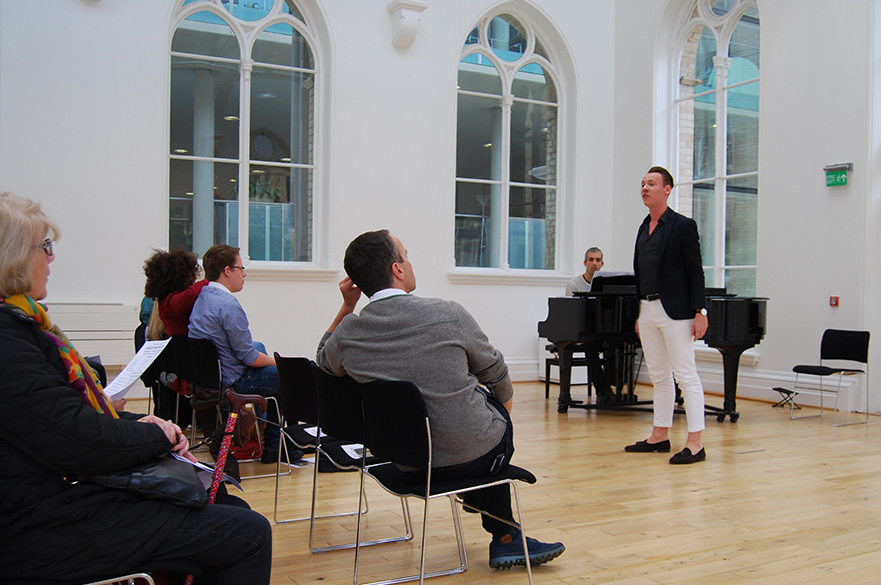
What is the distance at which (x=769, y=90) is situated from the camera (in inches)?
289

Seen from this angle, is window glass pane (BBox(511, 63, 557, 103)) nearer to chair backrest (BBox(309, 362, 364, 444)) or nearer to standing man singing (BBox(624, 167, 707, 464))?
standing man singing (BBox(624, 167, 707, 464))

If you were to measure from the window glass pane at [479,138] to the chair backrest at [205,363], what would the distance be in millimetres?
5019

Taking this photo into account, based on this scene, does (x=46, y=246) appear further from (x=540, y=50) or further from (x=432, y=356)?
(x=540, y=50)

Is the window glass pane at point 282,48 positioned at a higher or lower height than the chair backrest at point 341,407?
higher

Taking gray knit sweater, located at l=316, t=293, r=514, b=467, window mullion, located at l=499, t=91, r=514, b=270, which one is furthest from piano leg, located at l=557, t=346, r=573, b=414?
gray knit sweater, located at l=316, t=293, r=514, b=467

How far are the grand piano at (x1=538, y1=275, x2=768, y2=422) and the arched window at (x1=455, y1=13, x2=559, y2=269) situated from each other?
227cm

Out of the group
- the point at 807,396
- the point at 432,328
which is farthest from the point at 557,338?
the point at 432,328

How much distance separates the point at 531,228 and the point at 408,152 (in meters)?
1.85

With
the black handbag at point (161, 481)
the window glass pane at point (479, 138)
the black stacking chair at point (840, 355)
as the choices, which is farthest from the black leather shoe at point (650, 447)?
the window glass pane at point (479, 138)

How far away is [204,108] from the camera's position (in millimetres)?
7402

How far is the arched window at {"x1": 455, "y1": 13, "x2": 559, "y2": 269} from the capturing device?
340 inches

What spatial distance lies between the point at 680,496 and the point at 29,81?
237 inches

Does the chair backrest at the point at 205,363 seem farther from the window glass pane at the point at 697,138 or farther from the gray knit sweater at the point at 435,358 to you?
the window glass pane at the point at 697,138

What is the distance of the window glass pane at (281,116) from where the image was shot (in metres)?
7.66
